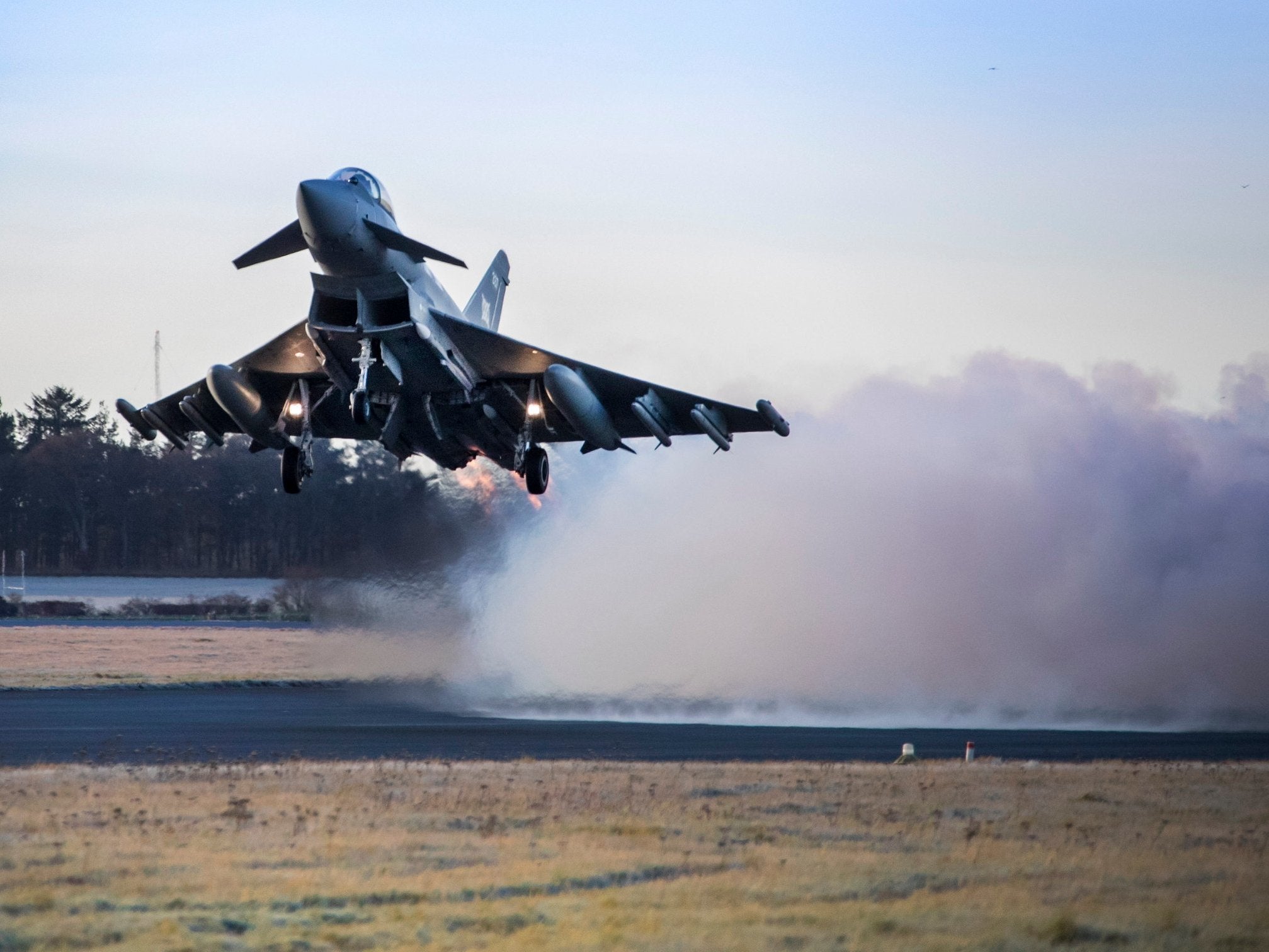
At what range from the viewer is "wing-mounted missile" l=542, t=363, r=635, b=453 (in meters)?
24.1

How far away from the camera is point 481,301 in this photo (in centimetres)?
3119

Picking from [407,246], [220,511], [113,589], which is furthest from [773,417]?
[113,589]

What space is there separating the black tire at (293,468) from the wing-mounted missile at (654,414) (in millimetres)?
6008

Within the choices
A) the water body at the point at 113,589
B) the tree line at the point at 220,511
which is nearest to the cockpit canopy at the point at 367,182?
the tree line at the point at 220,511

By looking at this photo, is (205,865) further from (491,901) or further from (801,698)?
(801,698)

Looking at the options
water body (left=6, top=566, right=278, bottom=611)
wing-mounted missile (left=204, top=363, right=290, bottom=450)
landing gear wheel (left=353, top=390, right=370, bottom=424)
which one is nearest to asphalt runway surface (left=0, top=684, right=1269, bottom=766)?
wing-mounted missile (left=204, top=363, right=290, bottom=450)

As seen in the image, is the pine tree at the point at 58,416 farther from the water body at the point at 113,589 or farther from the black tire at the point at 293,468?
the black tire at the point at 293,468

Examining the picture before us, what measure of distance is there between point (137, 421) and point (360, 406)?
328 inches

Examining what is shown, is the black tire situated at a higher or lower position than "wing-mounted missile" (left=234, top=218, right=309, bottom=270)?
lower

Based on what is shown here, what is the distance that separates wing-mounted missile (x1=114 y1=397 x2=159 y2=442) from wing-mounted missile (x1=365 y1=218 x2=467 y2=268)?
8.03 m

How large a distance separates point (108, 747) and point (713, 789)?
11.2m

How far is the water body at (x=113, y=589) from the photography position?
6956 centimetres

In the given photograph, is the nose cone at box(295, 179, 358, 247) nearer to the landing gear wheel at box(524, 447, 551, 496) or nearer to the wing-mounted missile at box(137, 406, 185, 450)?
the landing gear wheel at box(524, 447, 551, 496)

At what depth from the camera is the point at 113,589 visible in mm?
71375
